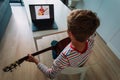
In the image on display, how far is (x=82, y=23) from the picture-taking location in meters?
0.62

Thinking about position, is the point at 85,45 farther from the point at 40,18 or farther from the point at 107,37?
the point at 107,37

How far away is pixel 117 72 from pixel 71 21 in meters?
1.37

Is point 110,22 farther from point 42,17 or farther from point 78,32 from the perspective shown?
point 78,32

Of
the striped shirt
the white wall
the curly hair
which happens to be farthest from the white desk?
the white wall

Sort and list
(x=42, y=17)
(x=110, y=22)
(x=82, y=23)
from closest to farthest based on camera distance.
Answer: (x=82, y=23) → (x=42, y=17) → (x=110, y=22)

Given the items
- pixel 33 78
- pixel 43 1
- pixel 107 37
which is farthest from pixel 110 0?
pixel 33 78

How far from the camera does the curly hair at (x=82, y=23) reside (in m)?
0.62

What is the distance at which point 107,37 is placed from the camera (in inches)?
79.0

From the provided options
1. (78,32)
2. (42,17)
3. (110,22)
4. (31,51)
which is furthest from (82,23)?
(110,22)

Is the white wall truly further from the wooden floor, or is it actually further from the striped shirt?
the striped shirt

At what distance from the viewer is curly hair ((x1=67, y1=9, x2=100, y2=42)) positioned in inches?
24.6

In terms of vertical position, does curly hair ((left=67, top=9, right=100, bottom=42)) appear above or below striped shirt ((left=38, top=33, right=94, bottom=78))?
above

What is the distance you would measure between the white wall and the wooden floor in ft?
0.36

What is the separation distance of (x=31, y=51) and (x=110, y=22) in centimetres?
144
